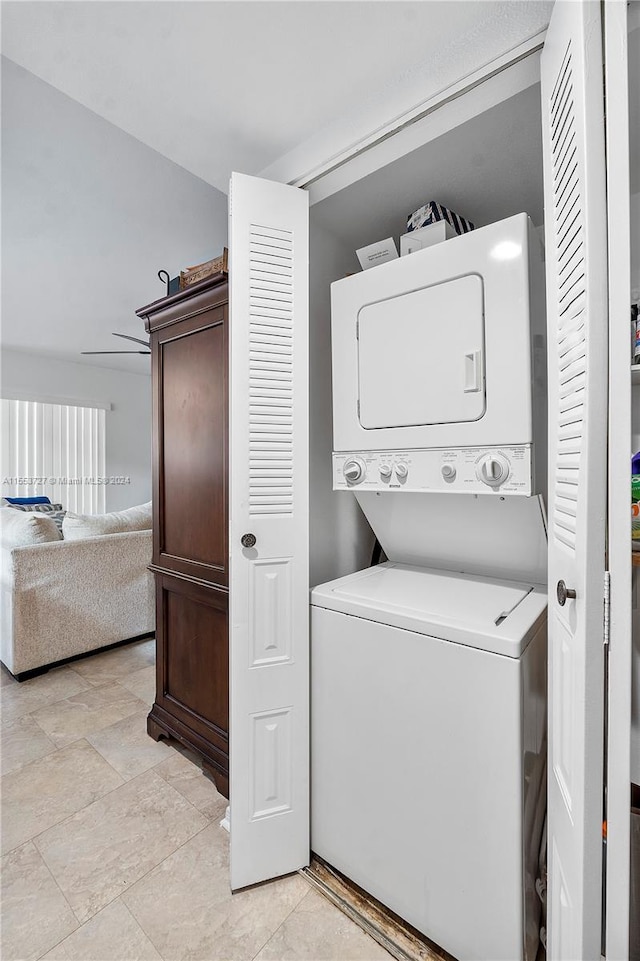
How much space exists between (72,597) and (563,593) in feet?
10.0

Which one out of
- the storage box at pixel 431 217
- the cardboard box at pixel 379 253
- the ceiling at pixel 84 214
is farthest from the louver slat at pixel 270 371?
the ceiling at pixel 84 214

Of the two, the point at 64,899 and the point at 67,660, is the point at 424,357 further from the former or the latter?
the point at 67,660

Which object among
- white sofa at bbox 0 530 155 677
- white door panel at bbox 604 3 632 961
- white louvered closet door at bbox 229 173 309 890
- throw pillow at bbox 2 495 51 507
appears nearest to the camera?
white door panel at bbox 604 3 632 961

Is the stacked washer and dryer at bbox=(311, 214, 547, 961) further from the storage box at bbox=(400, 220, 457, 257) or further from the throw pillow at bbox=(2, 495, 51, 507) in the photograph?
the throw pillow at bbox=(2, 495, 51, 507)

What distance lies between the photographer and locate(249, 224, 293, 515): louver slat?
1.43 metres

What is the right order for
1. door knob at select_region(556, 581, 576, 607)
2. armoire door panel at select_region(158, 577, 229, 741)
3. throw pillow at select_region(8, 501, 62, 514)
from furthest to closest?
throw pillow at select_region(8, 501, 62, 514) → armoire door panel at select_region(158, 577, 229, 741) → door knob at select_region(556, 581, 576, 607)

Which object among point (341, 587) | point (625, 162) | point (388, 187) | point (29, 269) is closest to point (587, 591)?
point (625, 162)

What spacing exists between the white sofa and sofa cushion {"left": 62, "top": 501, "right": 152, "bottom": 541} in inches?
2.9

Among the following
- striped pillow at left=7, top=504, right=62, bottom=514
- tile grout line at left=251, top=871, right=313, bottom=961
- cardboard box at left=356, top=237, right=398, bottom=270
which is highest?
cardboard box at left=356, top=237, right=398, bottom=270

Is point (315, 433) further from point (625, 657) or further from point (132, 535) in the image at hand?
point (132, 535)

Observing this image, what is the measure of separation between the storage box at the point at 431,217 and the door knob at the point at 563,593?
121 cm

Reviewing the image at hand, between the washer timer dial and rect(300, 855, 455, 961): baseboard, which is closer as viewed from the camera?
rect(300, 855, 455, 961): baseboard

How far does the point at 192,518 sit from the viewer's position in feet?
6.70

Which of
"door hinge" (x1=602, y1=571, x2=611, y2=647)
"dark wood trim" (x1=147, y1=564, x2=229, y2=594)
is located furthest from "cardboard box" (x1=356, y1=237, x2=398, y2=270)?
"dark wood trim" (x1=147, y1=564, x2=229, y2=594)
